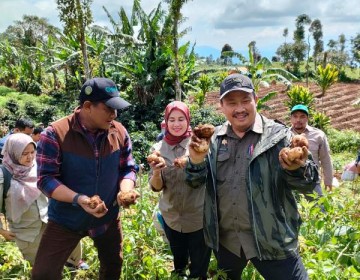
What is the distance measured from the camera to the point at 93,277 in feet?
10.2

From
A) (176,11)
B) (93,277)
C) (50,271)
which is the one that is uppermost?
(176,11)

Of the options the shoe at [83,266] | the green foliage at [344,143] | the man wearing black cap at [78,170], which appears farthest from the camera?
the green foliage at [344,143]

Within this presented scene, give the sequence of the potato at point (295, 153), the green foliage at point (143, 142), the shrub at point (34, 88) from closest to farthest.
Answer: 1. the potato at point (295, 153)
2. the green foliage at point (143, 142)
3. the shrub at point (34, 88)

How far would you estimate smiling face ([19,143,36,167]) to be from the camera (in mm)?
2992

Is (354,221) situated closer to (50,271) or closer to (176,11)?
(50,271)

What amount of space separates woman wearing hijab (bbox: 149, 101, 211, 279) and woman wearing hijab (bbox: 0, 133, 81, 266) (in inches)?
42.9

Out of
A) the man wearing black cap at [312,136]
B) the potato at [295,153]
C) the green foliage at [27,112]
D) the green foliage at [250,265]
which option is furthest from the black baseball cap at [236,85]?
the green foliage at [27,112]

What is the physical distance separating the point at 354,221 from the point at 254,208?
1.44 meters

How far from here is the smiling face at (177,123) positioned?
275 centimetres

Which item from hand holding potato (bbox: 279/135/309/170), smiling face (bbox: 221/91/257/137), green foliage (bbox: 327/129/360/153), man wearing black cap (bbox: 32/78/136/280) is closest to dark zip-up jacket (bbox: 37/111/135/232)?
man wearing black cap (bbox: 32/78/136/280)

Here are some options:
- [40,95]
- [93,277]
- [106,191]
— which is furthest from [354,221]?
[40,95]

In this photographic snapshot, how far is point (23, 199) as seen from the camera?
2957 millimetres

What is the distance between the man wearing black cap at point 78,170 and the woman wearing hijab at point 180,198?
1.22ft

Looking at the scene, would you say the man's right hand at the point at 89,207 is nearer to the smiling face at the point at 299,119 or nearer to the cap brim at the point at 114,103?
the cap brim at the point at 114,103
